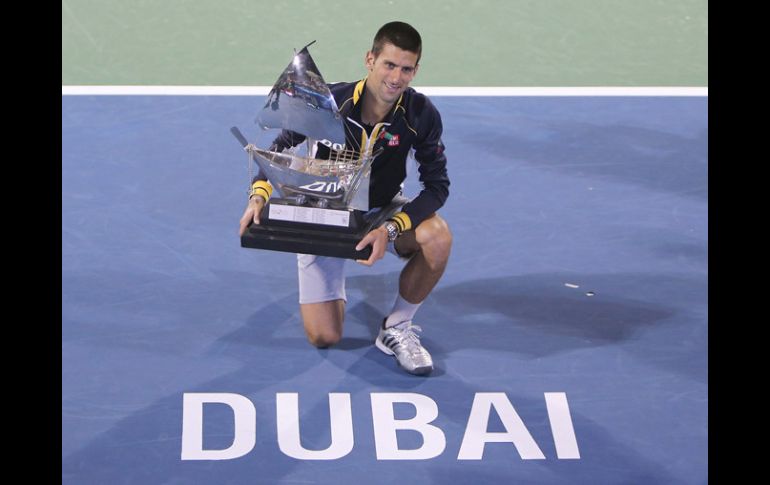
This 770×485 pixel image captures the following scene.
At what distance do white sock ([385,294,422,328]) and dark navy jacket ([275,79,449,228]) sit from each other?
38 cm

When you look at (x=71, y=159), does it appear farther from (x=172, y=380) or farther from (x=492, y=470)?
(x=492, y=470)

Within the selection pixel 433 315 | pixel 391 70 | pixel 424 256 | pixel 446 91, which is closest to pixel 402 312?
pixel 424 256

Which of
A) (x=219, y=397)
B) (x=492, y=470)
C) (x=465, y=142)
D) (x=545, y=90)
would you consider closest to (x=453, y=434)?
(x=492, y=470)

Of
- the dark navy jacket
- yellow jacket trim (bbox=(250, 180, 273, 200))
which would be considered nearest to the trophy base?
yellow jacket trim (bbox=(250, 180, 273, 200))

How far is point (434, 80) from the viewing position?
8.33 m

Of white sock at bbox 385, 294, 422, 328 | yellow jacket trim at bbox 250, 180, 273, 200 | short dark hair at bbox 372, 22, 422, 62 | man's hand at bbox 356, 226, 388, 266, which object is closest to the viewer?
man's hand at bbox 356, 226, 388, 266

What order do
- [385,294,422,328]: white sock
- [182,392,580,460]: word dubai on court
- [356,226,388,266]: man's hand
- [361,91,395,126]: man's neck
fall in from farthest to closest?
[385,294,422,328]: white sock < [361,91,395,126]: man's neck < [356,226,388,266]: man's hand < [182,392,580,460]: word dubai on court

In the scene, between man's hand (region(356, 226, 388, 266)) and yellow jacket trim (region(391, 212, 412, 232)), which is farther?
yellow jacket trim (region(391, 212, 412, 232))

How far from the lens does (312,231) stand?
5.16 meters

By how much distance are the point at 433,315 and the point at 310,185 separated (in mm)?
1193

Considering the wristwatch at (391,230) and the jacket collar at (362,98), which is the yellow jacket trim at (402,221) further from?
the jacket collar at (362,98)

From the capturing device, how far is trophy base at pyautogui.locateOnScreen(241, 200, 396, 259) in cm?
513

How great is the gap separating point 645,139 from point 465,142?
106 cm

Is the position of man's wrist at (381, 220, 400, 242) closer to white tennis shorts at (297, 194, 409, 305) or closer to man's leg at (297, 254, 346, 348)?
white tennis shorts at (297, 194, 409, 305)
